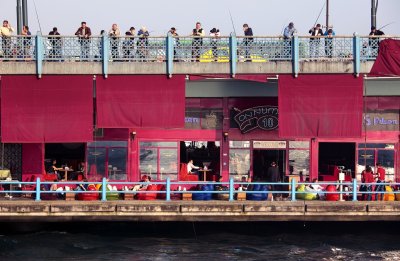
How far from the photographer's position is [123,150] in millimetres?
35812

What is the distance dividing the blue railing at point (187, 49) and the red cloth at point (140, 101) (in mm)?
690

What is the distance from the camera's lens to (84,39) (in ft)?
106

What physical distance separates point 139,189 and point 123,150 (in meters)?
3.96

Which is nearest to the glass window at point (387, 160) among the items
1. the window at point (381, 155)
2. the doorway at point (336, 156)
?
the window at point (381, 155)

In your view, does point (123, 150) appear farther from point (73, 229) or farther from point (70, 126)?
point (73, 229)

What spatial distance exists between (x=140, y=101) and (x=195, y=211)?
585cm

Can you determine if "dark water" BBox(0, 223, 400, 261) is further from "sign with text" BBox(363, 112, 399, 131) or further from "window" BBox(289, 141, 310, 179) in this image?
"sign with text" BBox(363, 112, 399, 131)

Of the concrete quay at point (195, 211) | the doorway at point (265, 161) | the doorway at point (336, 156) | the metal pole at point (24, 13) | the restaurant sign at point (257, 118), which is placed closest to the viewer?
the concrete quay at point (195, 211)

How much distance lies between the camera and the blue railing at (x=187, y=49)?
1273 inches

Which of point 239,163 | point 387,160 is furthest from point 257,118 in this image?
point 387,160

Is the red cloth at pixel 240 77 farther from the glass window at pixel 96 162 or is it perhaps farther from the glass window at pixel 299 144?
the glass window at pixel 96 162

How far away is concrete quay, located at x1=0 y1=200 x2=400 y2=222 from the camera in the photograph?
94.9 ft

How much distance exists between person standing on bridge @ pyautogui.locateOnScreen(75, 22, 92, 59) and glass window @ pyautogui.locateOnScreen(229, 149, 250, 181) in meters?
7.61

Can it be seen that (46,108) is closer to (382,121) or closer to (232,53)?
(232,53)
